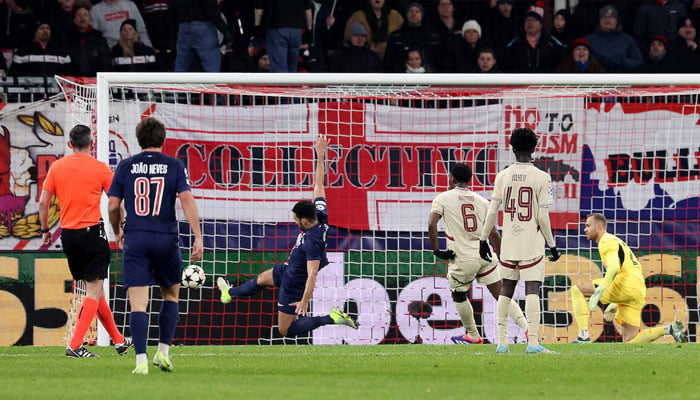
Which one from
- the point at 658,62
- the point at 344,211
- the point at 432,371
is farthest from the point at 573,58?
the point at 432,371

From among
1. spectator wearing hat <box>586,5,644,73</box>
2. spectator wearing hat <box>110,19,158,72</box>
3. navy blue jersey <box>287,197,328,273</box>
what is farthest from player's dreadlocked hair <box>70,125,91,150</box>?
spectator wearing hat <box>586,5,644,73</box>

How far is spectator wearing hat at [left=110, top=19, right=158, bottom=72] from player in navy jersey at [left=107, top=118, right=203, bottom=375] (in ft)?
28.3

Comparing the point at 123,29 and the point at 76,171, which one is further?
the point at 123,29

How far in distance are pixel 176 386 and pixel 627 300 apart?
839 cm

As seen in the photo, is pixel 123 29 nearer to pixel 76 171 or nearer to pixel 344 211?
pixel 344 211

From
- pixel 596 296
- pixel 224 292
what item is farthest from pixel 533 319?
pixel 224 292

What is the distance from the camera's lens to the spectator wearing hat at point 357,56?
61.6 feet

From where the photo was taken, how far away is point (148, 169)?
984 centimetres

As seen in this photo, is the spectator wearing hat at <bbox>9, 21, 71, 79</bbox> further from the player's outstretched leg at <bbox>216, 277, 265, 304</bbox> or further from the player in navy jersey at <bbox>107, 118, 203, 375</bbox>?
the player in navy jersey at <bbox>107, 118, 203, 375</bbox>

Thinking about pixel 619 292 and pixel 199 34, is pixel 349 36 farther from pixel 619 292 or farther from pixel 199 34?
pixel 619 292

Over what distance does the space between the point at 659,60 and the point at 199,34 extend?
6927mm

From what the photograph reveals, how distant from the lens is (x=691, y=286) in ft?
58.2

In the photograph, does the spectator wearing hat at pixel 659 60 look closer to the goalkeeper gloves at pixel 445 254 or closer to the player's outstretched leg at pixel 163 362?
the goalkeeper gloves at pixel 445 254

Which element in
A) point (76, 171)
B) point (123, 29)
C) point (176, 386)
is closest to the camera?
point (176, 386)
